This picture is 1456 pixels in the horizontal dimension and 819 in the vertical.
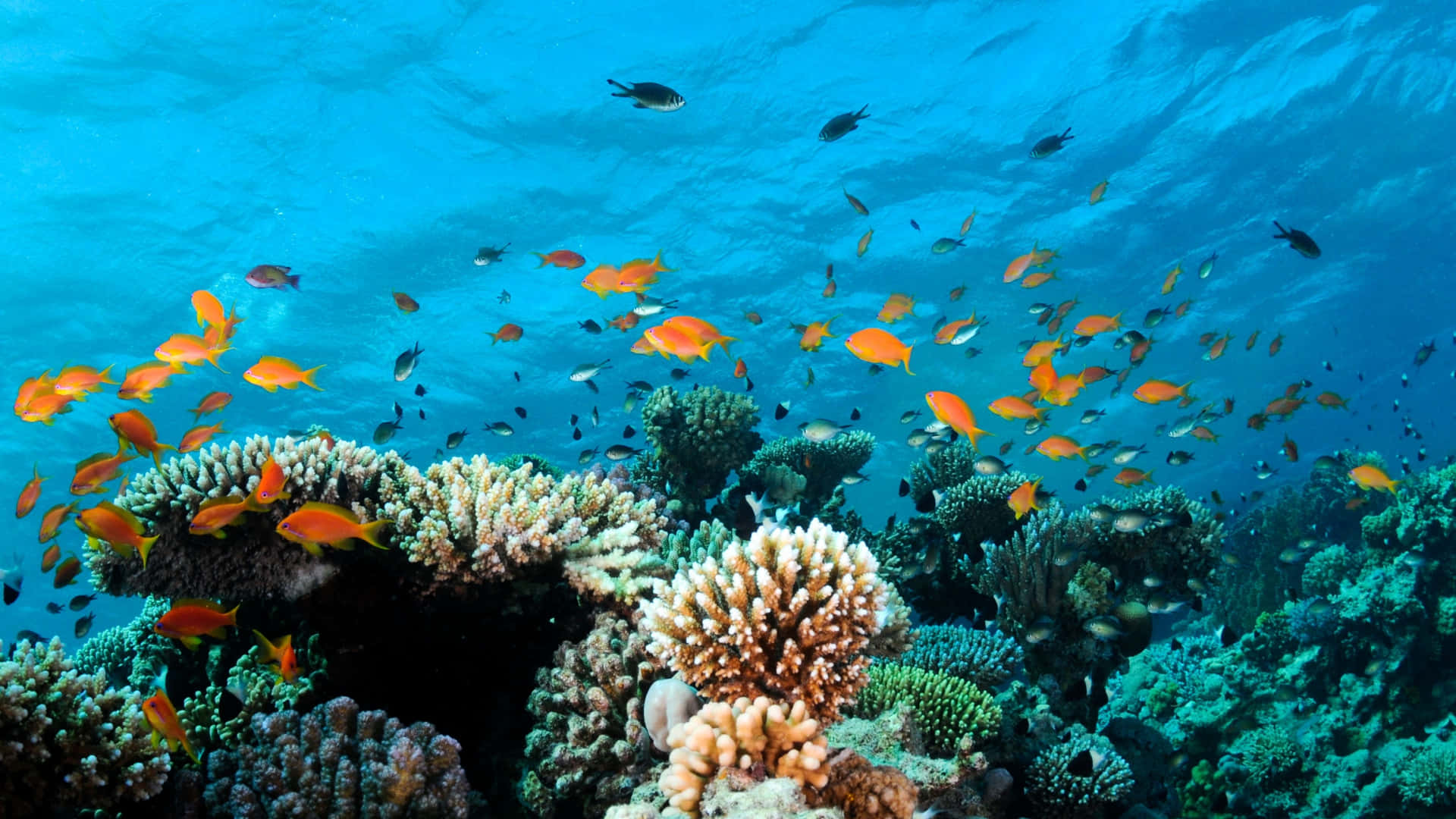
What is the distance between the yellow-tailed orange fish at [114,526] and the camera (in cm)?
352

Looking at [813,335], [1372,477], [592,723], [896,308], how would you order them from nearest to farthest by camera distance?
[592,723] < [813,335] < [1372,477] < [896,308]

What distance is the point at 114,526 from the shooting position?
3605 millimetres

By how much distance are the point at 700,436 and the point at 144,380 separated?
19.1 feet

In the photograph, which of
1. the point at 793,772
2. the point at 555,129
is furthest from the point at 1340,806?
the point at 555,129

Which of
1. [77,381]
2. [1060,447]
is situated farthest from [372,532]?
[1060,447]

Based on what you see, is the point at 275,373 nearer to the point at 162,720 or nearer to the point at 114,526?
the point at 114,526

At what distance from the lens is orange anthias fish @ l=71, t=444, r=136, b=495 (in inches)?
193

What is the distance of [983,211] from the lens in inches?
989

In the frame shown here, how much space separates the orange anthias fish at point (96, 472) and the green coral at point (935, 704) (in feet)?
19.1

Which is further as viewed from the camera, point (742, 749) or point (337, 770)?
point (337, 770)

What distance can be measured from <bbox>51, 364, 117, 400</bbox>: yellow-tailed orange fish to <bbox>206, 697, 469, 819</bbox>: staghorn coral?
14.4ft

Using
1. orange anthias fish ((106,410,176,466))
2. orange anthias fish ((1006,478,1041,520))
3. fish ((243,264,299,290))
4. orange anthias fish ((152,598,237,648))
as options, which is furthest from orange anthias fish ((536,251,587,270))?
orange anthias fish ((1006,478,1041,520))

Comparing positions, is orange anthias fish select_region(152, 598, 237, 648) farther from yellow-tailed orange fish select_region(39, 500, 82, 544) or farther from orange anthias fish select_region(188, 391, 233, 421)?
orange anthias fish select_region(188, 391, 233, 421)

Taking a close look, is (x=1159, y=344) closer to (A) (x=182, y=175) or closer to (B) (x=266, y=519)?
(B) (x=266, y=519)
